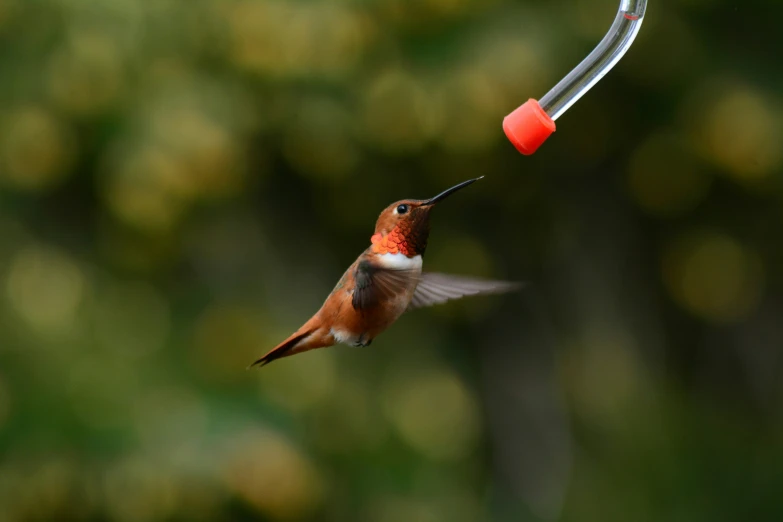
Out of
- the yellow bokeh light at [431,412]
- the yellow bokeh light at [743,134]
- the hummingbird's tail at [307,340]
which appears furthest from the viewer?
the yellow bokeh light at [431,412]

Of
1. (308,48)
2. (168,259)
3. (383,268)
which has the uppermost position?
(383,268)

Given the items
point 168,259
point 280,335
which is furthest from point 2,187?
point 280,335

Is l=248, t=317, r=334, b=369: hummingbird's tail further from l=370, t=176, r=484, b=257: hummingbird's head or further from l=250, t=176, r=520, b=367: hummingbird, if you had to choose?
l=370, t=176, r=484, b=257: hummingbird's head

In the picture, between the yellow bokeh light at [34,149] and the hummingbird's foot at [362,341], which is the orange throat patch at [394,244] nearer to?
the hummingbird's foot at [362,341]

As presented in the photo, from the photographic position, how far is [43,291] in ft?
12.1

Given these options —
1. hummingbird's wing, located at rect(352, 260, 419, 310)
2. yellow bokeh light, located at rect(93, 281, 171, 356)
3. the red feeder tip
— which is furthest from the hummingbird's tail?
yellow bokeh light, located at rect(93, 281, 171, 356)

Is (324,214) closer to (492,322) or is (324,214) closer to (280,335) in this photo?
(280,335)

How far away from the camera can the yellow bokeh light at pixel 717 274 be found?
14.1 ft

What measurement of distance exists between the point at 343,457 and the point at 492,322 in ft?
4.28

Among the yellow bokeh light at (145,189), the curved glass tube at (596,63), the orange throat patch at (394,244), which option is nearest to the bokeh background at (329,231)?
the yellow bokeh light at (145,189)

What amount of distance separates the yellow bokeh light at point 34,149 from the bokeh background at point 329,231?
10mm

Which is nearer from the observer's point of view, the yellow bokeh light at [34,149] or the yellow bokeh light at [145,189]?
the yellow bokeh light at [145,189]

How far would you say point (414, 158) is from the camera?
3922mm

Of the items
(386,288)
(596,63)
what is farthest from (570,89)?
(386,288)
